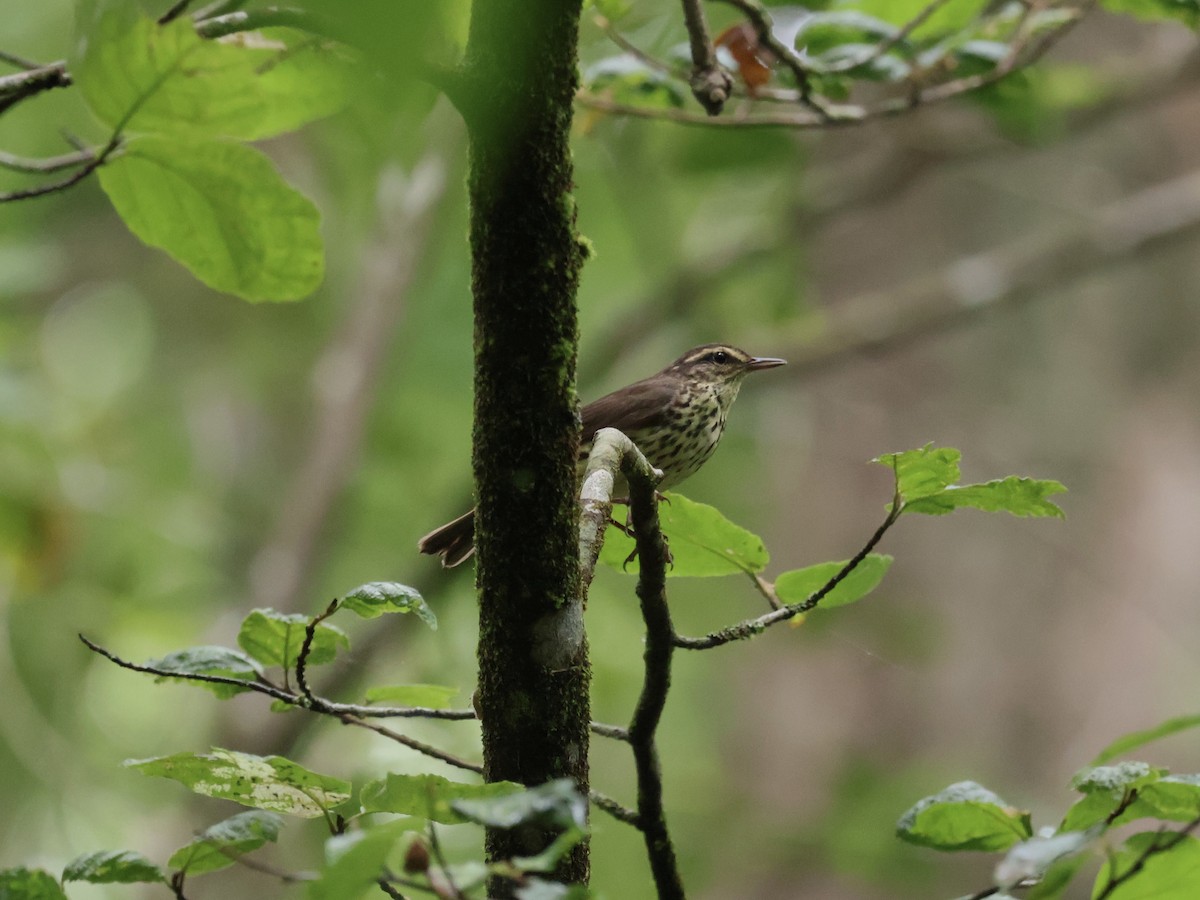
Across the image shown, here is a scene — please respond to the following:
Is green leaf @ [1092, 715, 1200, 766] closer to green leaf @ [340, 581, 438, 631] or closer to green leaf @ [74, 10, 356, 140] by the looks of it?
green leaf @ [340, 581, 438, 631]

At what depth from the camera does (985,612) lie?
269 inches

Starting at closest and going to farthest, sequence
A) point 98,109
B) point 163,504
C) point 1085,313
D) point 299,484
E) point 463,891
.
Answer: point 463,891
point 98,109
point 299,484
point 163,504
point 1085,313

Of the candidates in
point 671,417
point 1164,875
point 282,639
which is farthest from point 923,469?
point 671,417

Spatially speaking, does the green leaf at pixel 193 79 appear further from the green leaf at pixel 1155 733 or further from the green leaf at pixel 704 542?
the green leaf at pixel 1155 733

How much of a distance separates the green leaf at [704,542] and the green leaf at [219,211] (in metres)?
0.57

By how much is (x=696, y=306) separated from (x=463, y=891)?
5198 millimetres

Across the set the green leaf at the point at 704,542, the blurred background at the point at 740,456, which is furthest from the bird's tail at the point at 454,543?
the green leaf at the point at 704,542

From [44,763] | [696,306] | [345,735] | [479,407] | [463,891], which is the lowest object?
[345,735]

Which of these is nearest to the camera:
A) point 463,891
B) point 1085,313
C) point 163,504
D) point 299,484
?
point 463,891

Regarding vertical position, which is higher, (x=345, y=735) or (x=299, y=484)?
(x=299, y=484)

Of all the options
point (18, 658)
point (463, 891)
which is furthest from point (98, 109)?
point (18, 658)

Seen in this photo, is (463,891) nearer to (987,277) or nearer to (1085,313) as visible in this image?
(987,277)

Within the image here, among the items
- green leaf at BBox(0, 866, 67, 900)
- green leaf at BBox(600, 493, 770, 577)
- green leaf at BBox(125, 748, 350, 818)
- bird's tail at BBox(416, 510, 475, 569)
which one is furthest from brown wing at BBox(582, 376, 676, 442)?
green leaf at BBox(0, 866, 67, 900)

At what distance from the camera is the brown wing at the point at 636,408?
3.73 m
